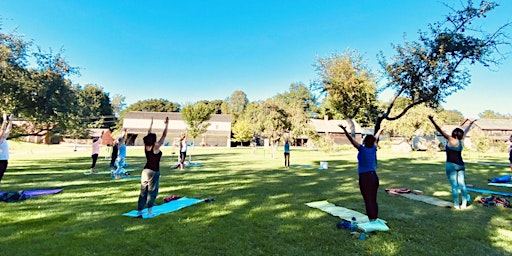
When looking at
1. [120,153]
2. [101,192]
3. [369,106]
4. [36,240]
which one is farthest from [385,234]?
[120,153]

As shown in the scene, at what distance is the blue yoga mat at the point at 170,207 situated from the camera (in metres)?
6.01

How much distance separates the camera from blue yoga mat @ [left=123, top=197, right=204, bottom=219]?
601 cm

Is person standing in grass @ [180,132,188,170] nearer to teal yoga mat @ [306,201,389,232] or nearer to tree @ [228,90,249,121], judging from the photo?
teal yoga mat @ [306,201,389,232]

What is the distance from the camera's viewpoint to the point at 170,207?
6715 mm

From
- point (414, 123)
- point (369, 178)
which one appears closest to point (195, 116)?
point (369, 178)

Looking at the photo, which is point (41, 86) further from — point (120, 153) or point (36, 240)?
point (36, 240)

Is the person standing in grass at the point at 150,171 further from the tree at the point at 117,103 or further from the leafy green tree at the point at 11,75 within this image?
the tree at the point at 117,103

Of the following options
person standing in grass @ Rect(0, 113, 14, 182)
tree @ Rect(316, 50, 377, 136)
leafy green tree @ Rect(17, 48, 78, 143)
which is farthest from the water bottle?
leafy green tree @ Rect(17, 48, 78, 143)

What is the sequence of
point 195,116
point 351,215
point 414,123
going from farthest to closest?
point 414,123 < point 195,116 < point 351,215

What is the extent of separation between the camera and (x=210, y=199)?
762 centimetres

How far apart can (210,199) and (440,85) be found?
813cm

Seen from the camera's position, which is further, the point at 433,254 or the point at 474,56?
the point at 474,56

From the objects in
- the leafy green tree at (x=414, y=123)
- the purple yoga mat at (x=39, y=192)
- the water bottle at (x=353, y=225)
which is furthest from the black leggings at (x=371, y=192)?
the leafy green tree at (x=414, y=123)

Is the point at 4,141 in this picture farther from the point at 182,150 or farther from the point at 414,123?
the point at 414,123
